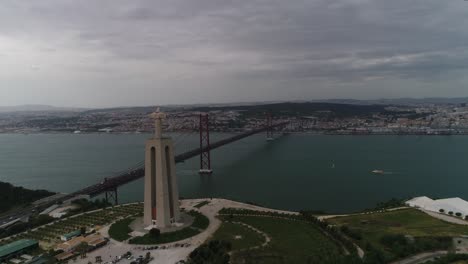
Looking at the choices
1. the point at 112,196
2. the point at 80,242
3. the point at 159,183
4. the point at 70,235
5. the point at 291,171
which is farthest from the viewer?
the point at 291,171


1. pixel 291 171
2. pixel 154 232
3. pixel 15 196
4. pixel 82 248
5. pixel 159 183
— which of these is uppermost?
pixel 159 183

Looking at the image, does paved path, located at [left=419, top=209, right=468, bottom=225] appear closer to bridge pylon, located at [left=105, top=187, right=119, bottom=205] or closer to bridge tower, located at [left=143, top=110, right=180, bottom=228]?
bridge tower, located at [left=143, top=110, right=180, bottom=228]

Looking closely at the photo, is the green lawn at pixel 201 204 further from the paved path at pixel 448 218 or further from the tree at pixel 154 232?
the paved path at pixel 448 218

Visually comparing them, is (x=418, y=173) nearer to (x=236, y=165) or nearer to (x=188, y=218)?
(x=236, y=165)

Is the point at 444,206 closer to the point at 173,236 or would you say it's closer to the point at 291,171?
the point at 173,236

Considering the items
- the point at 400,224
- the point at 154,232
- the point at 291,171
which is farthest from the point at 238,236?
the point at 291,171

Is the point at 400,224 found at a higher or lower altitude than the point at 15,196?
higher

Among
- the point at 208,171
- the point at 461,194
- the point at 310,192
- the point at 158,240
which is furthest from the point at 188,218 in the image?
the point at 461,194
